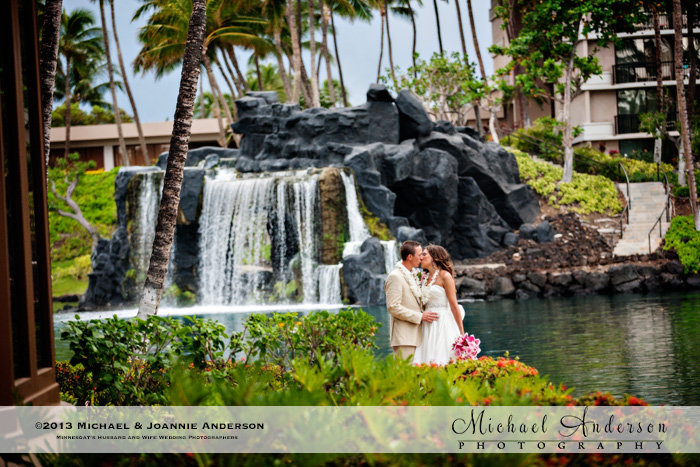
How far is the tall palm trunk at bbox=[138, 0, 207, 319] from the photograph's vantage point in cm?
820

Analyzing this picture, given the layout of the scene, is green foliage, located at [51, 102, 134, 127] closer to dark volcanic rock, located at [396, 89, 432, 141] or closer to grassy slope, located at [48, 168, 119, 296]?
grassy slope, located at [48, 168, 119, 296]

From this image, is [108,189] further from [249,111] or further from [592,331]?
[592,331]

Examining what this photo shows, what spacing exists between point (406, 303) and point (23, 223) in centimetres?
399

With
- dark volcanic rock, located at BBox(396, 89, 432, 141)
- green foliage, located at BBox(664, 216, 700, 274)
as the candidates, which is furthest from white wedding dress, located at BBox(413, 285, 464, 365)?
dark volcanic rock, located at BBox(396, 89, 432, 141)

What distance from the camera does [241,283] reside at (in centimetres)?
2698

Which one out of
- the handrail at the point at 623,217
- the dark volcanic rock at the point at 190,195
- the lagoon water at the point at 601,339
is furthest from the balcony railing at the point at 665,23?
the dark volcanic rock at the point at 190,195

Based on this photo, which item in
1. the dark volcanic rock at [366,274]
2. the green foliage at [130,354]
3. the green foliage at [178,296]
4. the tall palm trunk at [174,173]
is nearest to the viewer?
the green foliage at [130,354]

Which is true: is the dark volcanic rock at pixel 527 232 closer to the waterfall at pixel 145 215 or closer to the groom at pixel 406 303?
the waterfall at pixel 145 215

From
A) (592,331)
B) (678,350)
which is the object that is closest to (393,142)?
(592,331)

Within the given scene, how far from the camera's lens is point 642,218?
97.7ft

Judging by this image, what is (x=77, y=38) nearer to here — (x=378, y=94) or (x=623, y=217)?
(x=378, y=94)

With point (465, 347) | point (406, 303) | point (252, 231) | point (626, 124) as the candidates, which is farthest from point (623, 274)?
point (626, 124)

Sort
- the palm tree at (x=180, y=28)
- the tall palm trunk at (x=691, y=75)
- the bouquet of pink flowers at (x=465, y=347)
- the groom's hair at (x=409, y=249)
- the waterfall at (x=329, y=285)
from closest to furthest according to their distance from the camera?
the bouquet of pink flowers at (x=465, y=347)
the groom's hair at (x=409, y=249)
the waterfall at (x=329, y=285)
the tall palm trunk at (x=691, y=75)
the palm tree at (x=180, y=28)

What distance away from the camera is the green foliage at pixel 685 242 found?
909 inches
